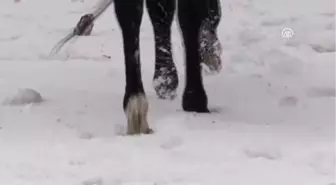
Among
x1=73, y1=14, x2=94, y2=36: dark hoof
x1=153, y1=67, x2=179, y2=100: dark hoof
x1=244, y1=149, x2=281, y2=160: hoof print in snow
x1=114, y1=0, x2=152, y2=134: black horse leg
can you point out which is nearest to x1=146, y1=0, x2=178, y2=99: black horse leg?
x1=153, y1=67, x2=179, y2=100: dark hoof

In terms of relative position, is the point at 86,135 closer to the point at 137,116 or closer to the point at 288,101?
the point at 137,116

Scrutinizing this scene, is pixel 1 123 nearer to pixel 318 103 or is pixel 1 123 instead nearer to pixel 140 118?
pixel 140 118

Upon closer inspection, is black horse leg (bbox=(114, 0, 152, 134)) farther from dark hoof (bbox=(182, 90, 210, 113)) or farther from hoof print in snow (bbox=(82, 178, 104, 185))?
hoof print in snow (bbox=(82, 178, 104, 185))

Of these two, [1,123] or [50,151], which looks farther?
[1,123]

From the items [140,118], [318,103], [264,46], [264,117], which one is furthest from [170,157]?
[264,46]

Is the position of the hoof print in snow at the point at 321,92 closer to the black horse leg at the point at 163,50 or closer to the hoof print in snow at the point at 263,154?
the black horse leg at the point at 163,50

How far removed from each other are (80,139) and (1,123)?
548 mm

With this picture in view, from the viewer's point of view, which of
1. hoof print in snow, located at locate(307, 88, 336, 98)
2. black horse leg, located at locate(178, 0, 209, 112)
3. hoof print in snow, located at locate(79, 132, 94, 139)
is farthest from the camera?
hoof print in snow, located at locate(307, 88, 336, 98)

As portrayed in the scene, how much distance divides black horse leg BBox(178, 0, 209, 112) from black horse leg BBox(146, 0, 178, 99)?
0.79ft

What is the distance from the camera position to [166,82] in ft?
14.0

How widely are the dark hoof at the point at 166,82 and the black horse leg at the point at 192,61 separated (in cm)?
23

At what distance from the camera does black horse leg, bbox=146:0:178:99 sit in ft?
14.0

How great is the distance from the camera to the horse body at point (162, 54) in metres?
3.74

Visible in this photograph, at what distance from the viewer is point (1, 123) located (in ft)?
13.1
